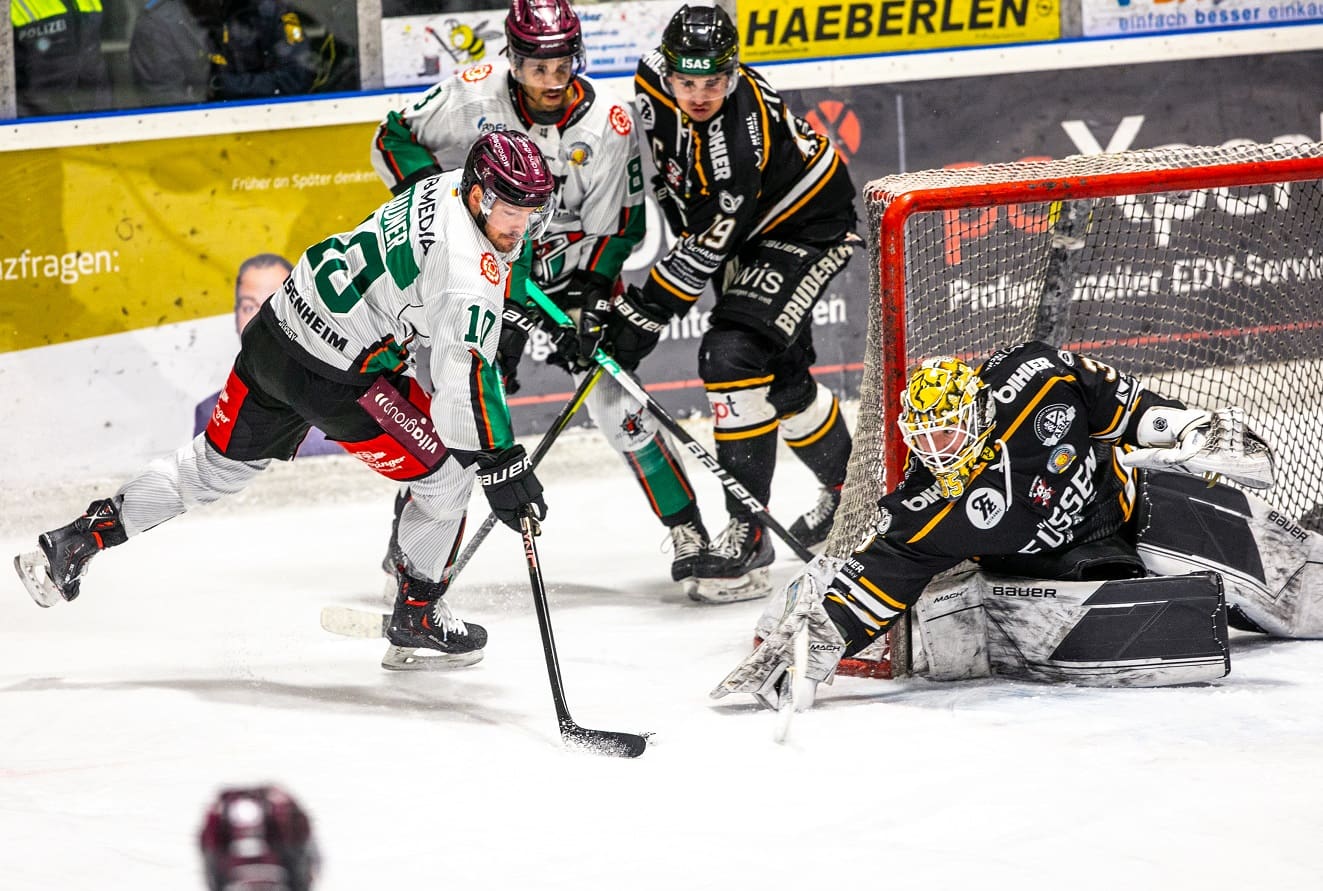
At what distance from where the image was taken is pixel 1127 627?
9.61 ft

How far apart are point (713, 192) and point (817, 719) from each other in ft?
4.62

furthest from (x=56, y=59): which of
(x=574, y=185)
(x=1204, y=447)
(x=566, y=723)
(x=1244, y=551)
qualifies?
(x=1244, y=551)

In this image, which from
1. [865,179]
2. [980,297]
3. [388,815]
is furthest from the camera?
[865,179]

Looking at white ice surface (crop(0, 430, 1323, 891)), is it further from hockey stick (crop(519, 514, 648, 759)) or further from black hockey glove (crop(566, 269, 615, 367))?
black hockey glove (crop(566, 269, 615, 367))

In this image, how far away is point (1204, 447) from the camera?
2887 millimetres

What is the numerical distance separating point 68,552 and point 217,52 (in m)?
2.16

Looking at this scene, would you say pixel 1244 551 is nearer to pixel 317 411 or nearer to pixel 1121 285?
pixel 1121 285

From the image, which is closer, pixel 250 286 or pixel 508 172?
pixel 508 172

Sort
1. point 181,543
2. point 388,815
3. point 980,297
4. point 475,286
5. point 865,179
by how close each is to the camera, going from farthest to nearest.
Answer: point 865,179 → point 181,543 → point 980,297 → point 475,286 → point 388,815

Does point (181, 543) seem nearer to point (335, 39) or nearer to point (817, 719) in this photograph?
point (335, 39)

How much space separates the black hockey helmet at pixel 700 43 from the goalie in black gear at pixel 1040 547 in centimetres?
104

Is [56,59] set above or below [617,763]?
above

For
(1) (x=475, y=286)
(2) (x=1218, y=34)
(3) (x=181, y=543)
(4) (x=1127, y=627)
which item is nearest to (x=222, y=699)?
(1) (x=475, y=286)

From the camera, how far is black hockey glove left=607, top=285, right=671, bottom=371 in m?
3.78
